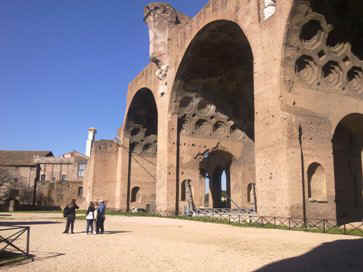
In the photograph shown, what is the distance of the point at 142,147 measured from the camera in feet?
107

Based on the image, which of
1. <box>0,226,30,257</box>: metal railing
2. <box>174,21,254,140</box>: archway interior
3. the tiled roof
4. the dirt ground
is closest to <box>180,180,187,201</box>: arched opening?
<box>174,21,254,140</box>: archway interior

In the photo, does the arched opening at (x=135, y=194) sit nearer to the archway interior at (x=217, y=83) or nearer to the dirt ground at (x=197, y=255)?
the archway interior at (x=217, y=83)

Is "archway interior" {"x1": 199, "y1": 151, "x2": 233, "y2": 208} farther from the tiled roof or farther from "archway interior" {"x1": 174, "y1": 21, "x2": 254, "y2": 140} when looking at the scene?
the tiled roof

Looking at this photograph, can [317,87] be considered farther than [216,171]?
No

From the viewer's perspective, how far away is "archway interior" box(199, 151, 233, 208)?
25.5 m

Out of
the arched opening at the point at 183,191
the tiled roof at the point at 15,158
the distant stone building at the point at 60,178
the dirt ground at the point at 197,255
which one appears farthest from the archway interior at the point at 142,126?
the dirt ground at the point at 197,255

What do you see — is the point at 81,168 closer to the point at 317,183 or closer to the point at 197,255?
the point at 317,183

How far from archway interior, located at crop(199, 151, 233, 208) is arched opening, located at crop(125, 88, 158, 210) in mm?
6044

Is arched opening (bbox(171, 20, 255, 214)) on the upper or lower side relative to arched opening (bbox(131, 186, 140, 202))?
upper

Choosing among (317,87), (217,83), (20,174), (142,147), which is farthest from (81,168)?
(317,87)

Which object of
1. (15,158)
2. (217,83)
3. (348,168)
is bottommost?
(348,168)

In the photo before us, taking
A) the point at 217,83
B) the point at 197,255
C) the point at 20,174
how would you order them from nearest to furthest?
the point at 197,255 < the point at 217,83 < the point at 20,174

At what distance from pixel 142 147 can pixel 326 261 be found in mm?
27002

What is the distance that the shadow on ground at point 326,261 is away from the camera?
18.5 feet
